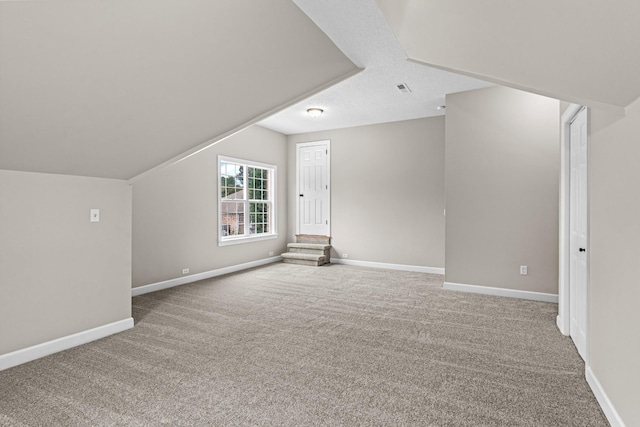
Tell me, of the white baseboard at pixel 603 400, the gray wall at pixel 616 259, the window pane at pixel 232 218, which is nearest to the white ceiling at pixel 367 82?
the window pane at pixel 232 218

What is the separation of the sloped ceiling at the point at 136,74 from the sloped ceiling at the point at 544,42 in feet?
3.62

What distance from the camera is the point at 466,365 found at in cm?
249

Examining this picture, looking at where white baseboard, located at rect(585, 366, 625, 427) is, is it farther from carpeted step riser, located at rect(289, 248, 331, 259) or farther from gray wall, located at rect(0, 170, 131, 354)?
carpeted step riser, located at rect(289, 248, 331, 259)

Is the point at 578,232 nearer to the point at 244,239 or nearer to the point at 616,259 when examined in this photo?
the point at 616,259

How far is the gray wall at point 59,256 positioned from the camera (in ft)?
8.16

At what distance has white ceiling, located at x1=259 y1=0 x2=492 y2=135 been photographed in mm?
2830

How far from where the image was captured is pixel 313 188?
7223mm

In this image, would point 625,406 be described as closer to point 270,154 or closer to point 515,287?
point 515,287

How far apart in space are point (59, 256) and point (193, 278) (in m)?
2.56

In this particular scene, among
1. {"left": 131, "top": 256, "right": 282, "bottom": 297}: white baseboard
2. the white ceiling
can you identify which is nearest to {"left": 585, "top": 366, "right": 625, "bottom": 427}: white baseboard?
the white ceiling

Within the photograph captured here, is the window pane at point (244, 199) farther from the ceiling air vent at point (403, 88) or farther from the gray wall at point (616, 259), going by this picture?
the gray wall at point (616, 259)

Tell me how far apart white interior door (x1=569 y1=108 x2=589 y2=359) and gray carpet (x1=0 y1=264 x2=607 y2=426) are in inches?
9.0

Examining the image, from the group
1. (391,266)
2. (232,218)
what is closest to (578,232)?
(391,266)

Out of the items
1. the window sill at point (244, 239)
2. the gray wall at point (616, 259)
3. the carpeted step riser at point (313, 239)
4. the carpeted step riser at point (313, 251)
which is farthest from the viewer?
the carpeted step riser at point (313, 239)
